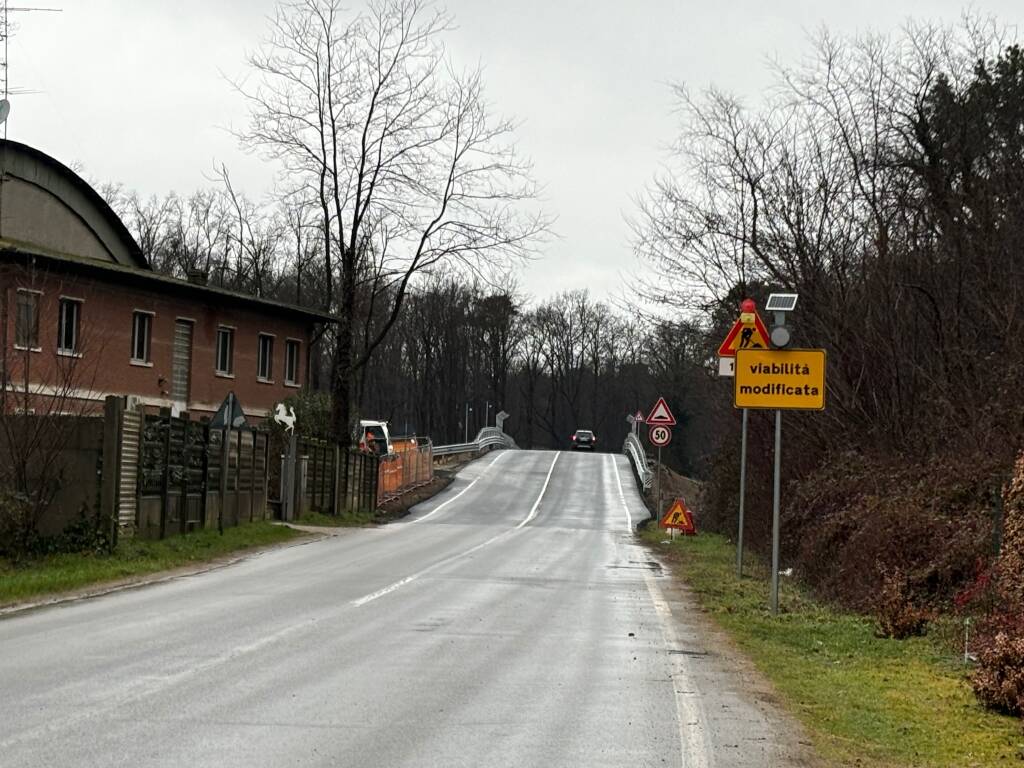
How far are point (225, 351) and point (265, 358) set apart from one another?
2.40 m

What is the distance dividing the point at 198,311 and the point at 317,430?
215 inches

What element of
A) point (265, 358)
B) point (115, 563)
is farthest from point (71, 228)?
point (115, 563)

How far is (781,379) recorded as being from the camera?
14.9m

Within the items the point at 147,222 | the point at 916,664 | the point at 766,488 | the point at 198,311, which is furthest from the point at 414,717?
the point at 147,222

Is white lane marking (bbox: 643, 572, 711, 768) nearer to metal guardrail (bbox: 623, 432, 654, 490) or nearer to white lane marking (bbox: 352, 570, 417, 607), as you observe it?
→ white lane marking (bbox: 352, 570, 417, 607)

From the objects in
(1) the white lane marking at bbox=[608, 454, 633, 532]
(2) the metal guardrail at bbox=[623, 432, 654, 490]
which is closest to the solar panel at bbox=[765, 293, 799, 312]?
(1) the white lane marking at bbox=[608, 454, 633, 532]

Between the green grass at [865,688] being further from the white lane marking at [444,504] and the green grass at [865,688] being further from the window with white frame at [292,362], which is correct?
the window with white frame at [292,362]

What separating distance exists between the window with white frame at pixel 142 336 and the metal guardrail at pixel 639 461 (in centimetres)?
2588

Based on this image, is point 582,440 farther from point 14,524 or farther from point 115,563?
point 14,524

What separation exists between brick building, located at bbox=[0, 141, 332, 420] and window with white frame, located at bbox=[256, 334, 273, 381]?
0.14ft

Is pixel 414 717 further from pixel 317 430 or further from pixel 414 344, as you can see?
pixel 414 344

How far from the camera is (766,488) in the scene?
23656 millimetres

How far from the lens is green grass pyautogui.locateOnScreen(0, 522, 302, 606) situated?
52.2 feet

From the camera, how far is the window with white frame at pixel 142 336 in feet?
126
